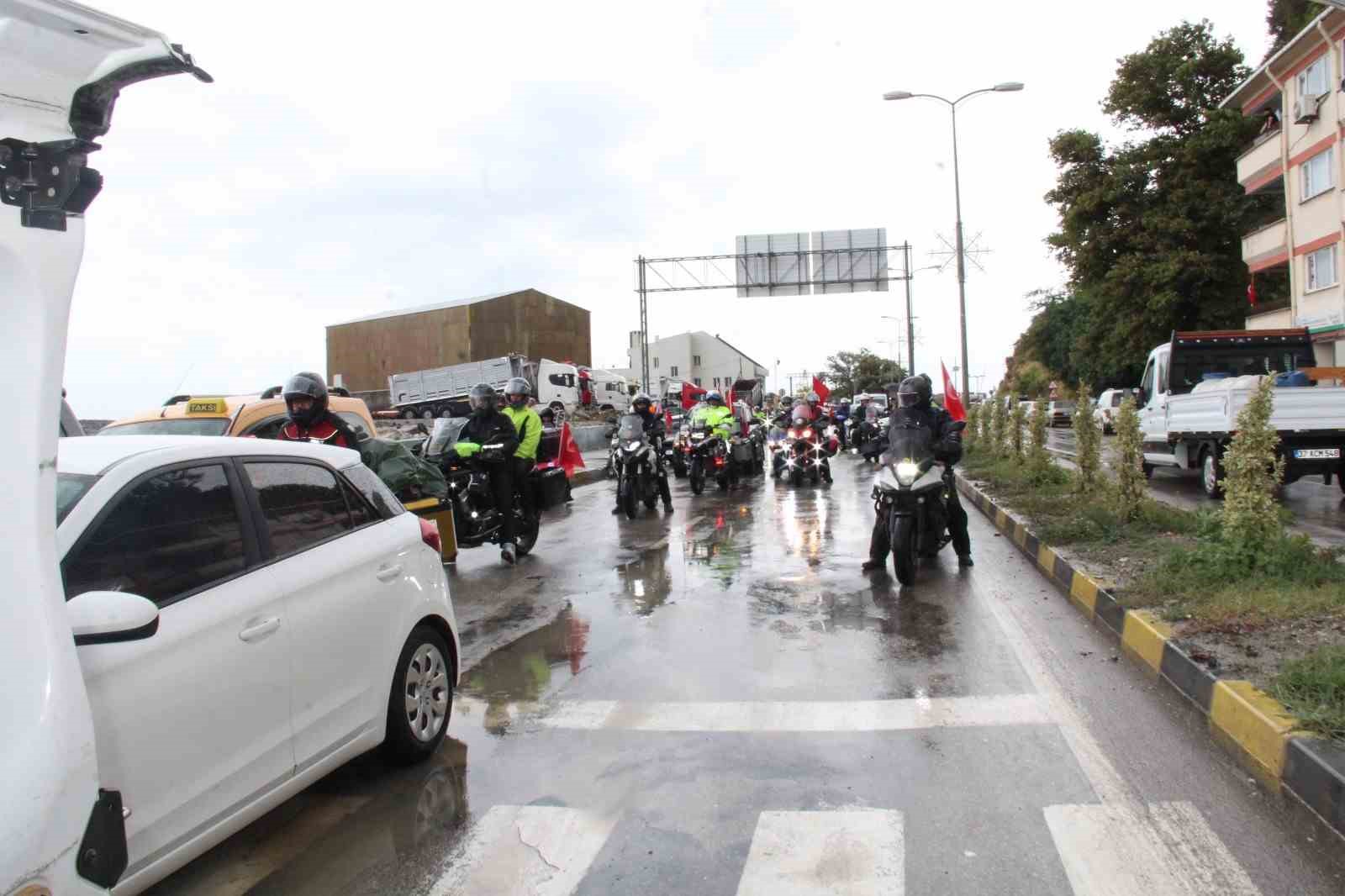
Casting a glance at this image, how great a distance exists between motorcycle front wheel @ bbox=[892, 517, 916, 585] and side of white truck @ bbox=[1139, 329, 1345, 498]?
5277 mm

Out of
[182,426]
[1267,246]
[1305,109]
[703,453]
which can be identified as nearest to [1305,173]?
[1305,109]

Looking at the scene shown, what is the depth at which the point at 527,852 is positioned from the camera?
11.3 ft

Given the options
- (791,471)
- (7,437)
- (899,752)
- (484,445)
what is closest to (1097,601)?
(899,752)

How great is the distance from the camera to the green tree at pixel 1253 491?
661 cm

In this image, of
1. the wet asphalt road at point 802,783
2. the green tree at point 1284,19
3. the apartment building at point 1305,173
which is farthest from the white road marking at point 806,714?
the green tree at point 1284,19

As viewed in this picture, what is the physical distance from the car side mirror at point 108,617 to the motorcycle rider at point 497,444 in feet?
22.4

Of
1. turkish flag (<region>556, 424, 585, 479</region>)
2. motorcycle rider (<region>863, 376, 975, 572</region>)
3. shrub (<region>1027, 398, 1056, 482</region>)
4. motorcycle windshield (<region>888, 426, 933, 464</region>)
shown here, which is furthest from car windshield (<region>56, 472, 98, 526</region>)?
shrub (<region>1027, 398, 1056, 482</region>)

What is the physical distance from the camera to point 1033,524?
1009 centimetres

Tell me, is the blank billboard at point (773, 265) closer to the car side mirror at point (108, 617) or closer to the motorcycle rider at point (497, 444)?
the motorcycle rider at point (497, 444)

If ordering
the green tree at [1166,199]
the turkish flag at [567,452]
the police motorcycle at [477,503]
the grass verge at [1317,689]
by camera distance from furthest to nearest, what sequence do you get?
the green tree at [1166,199]
the turkish flag at [567,452]
the police motorcycle at [477,503]
the grass verge at [1317,689]

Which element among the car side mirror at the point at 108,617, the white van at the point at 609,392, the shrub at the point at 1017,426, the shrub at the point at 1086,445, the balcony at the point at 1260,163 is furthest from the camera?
the white van at the point at 609,392

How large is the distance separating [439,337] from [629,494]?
4148 centimetres

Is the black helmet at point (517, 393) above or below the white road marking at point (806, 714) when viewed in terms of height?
above

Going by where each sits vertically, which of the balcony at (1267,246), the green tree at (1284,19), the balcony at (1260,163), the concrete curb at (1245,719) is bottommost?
the concrete curb at (1245,719)
